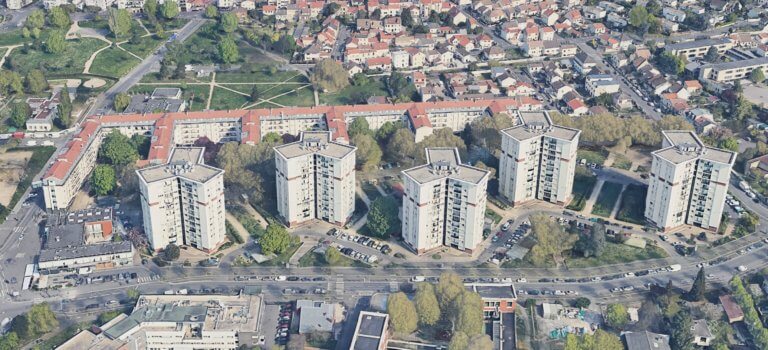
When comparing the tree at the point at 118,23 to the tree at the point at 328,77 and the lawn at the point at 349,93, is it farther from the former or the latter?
the lawn at the point at 349,93

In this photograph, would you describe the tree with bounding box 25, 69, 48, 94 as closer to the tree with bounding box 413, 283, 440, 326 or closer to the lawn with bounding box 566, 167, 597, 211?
the tree with bounding box 413, 283, 440, 326

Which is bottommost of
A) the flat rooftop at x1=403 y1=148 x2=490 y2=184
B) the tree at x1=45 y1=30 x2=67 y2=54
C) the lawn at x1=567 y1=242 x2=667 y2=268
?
the lawn at x1=567 y1=242 x2=667 y2=268

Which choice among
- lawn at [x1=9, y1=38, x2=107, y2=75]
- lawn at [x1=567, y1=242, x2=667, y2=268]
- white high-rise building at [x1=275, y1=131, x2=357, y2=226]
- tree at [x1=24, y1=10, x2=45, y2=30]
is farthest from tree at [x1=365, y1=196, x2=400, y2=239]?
tree at [x1=24, y1=10, x2=45, y2=30]

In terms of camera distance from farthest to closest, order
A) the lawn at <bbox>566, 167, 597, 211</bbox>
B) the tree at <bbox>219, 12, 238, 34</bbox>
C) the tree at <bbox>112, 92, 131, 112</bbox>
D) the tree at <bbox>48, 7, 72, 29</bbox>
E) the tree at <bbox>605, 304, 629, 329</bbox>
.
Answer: the tree at <bbox>48, 7, 72, 29</bbox>, the tree at <bbox>219, 12, 238, 34</bbox>, the tree at <bbox>112, 92, 131, 112</bbox>, the lawn at <bbox>566, 167, 597, 211</bbox>, the tree at <bbox>605, 304, 629, 329</bbox>

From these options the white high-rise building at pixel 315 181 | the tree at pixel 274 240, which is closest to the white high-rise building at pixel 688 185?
the white high-rise building at pixel 315 181

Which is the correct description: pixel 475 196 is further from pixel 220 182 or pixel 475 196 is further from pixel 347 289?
pixel 220 182
